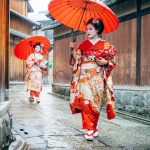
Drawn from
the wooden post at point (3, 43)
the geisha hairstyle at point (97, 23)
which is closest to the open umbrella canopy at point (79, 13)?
the geisha hairstyle at point (97, 23)

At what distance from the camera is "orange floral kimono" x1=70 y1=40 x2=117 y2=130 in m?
6.08

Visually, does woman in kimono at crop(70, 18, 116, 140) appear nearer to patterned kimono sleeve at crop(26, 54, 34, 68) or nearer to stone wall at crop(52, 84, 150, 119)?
stone wall at crop(52, 84, 150, 119)

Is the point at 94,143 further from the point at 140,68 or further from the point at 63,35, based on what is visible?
the point at 63,35

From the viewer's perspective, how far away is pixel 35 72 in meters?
13.5

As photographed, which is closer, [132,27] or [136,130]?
[136,130]

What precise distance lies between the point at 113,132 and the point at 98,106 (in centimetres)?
95

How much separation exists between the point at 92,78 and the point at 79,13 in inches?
47.5

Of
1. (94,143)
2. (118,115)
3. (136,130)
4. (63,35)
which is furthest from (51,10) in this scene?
(63,35)

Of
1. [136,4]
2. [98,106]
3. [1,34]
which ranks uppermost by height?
[136,4]

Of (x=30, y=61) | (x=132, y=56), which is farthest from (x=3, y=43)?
(x=30, y=61)

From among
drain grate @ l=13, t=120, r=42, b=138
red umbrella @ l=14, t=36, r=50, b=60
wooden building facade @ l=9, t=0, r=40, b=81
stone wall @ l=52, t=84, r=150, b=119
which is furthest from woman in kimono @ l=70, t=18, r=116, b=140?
wooden building facade @ l=9, t=0, r=40, b=81

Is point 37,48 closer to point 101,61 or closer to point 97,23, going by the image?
point 97,23

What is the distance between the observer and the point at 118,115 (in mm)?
10008

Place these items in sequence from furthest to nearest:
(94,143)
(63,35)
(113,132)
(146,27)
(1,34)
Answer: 1. (63,35)
2. (146,27)
3. (113,132)
4. (94,143)
5. (1,34)
